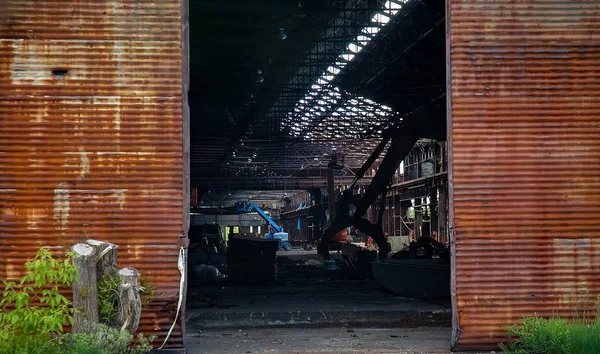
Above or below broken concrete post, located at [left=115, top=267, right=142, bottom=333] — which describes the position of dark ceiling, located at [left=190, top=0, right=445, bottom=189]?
above

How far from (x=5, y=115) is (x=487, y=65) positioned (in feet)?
20.3

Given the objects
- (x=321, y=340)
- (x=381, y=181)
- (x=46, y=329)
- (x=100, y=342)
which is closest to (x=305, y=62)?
(x=381, y=181)

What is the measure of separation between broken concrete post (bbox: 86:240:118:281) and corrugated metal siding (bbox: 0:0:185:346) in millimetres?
695

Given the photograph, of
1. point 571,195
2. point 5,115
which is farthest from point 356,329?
point 5,115

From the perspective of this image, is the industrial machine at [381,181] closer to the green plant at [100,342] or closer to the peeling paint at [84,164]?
the peeling paint at [84,164]

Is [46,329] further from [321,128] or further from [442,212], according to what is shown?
[321,128]

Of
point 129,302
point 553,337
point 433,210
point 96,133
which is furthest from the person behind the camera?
point 433,210

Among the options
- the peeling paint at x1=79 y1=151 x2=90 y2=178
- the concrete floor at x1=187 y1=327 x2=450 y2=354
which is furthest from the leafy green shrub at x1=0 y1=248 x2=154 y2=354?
the concrete floor at x1=187 y1=327 x2=450 y2=354

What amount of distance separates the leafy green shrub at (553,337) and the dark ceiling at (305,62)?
39.9 feet

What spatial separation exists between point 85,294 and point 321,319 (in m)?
6.27

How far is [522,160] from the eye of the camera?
9.76m

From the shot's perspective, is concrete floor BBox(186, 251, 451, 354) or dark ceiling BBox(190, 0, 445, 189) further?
dark ceiling BBox(190, 0, 445, 189)

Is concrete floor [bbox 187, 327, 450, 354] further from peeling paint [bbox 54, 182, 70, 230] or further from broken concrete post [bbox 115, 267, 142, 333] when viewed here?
peeling paint [bbox 54, 182, 70, 230]

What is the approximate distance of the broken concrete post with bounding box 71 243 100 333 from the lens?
8.10 metres
